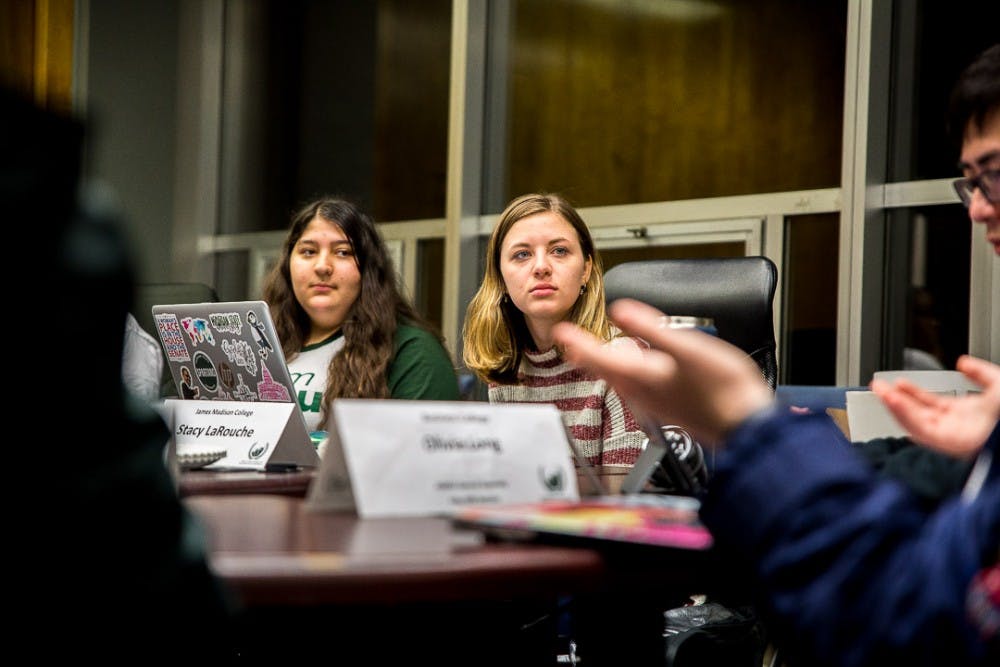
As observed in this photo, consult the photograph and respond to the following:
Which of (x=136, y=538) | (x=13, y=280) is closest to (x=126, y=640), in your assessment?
(x=136, y=538)

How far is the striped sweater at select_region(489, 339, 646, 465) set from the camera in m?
2.33

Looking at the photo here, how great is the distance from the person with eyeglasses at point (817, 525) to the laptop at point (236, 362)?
103cm

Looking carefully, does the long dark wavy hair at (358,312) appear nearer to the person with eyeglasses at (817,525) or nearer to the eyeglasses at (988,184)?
the eyeglasses at (988,184)

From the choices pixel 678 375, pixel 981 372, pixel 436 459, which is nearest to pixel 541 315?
pixel 436 459

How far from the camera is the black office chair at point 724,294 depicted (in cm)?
264

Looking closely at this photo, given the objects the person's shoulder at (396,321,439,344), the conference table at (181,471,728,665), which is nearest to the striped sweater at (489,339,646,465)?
the person's shoulder at (396,321,439,344)

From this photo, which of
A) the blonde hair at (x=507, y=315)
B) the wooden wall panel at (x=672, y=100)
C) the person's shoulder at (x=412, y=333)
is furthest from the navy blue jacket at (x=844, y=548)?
the wooden wall panel at (x=672, y=100)

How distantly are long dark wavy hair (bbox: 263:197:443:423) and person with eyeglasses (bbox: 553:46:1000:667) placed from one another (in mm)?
1850

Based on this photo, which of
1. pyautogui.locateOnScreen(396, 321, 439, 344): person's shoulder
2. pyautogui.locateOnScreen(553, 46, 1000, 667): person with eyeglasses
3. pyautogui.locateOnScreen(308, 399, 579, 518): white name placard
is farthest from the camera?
pyautogui.locateOnScreen(396, 321, 439, 344): person's shoulder

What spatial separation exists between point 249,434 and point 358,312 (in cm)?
112

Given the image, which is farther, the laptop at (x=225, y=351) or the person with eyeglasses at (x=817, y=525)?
the laptop at (x=225, y=351)

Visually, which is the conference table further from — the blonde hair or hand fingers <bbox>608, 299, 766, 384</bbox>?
the blonde hair

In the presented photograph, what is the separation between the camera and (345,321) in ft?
9.43

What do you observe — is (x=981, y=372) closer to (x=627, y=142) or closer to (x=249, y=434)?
(x=249, y=434)
